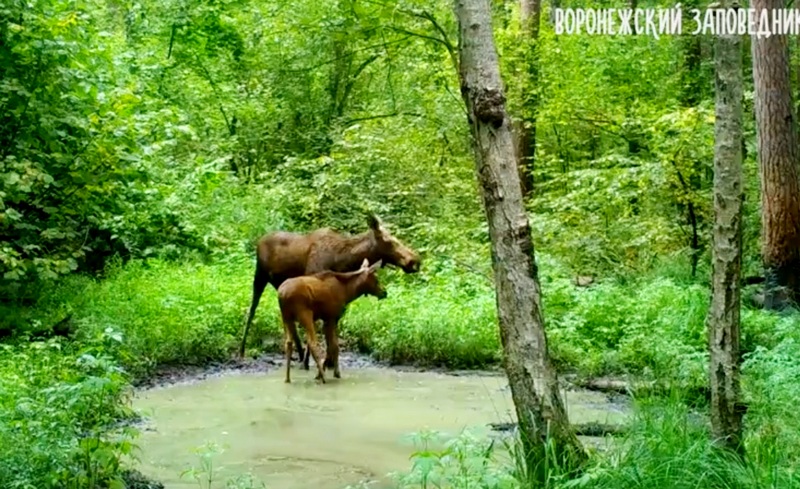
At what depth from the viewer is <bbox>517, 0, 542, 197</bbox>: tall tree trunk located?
18250 mm

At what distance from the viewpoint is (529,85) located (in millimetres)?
18438

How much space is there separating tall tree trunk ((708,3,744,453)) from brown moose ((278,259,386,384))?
5.81m

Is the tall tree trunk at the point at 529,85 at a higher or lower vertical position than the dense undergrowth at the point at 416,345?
higher

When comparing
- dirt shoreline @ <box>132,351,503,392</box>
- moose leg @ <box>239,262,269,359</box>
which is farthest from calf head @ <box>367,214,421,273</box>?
moose leg @ <box>239,262,269,359</box>

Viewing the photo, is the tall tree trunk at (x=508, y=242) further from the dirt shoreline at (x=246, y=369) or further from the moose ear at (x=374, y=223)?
the moose ear at (x=374, y=223)

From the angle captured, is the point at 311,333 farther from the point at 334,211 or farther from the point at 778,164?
the point at 334,211

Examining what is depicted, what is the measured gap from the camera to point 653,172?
43.8ft

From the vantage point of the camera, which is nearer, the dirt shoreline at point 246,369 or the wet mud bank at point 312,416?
the wet mud bank at point 312,416

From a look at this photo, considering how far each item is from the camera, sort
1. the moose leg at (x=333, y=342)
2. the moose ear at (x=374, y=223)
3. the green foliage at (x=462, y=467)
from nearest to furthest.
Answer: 1. the green foliage at (x=462, y=467)
2. the moose leg at (x=333, y=342)
3. the moose ear at (x=374, y=223)

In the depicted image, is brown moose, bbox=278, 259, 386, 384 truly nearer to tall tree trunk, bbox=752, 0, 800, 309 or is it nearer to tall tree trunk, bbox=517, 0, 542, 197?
tall tree trunk, bbox=752, 0, 800, 309

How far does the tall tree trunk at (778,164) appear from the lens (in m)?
11.6

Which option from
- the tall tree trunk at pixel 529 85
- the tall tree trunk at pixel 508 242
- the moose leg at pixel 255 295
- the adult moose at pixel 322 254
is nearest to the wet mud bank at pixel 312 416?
the moose leg at pixel 255 295

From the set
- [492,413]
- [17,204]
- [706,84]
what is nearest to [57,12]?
[17,204]

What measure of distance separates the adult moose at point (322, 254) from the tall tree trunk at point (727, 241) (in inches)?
263
